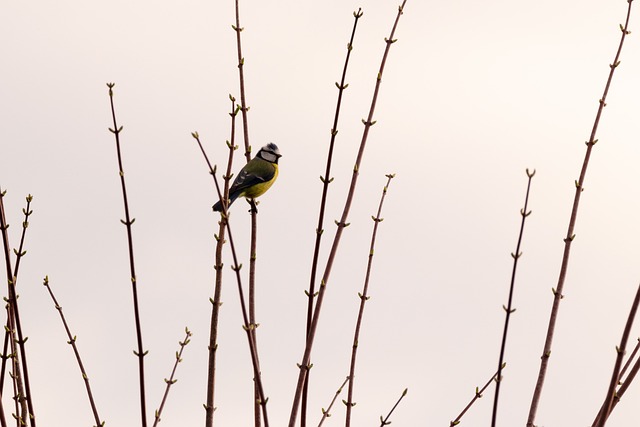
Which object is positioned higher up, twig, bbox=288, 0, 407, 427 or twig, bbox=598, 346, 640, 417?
twig, bbox=288, 0, 407, 427

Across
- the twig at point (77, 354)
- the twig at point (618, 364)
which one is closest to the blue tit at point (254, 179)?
the twig at point (77, 354)

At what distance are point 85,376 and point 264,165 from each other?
9.01m

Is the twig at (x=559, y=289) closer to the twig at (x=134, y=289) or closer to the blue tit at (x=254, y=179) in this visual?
the twig at (x=134, y=289)

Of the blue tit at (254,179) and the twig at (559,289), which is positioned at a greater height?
the blue tit at (254,179)

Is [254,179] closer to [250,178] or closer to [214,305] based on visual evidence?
[250,178]

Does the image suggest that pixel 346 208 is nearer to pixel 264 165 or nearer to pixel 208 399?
pixel 208 399

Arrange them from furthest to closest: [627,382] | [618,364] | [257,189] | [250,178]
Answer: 1. [257,189]
2. [250,178]
3. [627,382]
4. [618,364]

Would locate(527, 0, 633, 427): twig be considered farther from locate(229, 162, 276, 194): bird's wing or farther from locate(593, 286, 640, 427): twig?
locate(229, 162, 276, 194): bird's wing

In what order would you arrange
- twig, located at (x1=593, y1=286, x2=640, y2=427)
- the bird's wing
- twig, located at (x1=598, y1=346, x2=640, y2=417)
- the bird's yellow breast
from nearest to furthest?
twig, located at (x1=593, y1=286, x2=640, y2=427)
twig, located at (x1=598, y1=346, x2=640, y2=417)
the bird's wing
the bird's yellow breast

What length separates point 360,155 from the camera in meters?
4.57

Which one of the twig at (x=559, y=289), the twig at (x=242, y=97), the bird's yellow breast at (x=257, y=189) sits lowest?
the twig at (x=559, y=289)

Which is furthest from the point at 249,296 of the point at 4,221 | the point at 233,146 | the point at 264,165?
the point at 264,165

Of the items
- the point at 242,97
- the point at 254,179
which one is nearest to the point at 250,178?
the point at 254,179

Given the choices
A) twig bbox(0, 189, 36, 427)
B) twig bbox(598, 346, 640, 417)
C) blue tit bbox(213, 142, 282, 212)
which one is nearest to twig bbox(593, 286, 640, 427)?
twig bbox(598, 346, 640, 417)
